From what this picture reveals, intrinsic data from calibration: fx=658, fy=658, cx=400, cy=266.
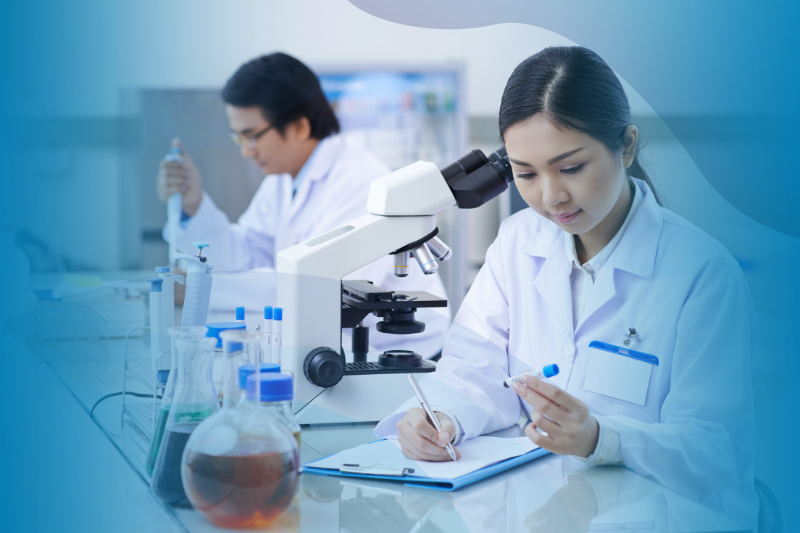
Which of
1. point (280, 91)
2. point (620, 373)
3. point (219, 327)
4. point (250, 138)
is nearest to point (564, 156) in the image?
point (620, 373)

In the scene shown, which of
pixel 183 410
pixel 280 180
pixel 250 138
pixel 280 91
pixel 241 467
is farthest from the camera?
pixel 280 180

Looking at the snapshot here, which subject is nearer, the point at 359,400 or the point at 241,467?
the point at 241,467

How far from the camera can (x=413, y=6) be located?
2.50 ft

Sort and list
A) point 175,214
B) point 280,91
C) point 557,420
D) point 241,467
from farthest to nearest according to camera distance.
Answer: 1. point 175,214
2. point 280,91
3. point 557,420
4. point 241,467

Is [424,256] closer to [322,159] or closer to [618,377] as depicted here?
[618,377]

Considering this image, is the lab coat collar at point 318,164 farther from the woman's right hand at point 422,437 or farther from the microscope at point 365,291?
the woman's right hand at point 422,437

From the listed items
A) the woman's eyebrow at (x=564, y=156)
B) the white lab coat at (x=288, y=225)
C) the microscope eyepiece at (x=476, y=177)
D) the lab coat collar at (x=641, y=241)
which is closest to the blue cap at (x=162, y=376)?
the microscope eyepiece at (x=476, y=177)

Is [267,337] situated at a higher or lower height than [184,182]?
lower

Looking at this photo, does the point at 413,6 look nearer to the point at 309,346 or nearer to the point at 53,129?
the point at 309,346

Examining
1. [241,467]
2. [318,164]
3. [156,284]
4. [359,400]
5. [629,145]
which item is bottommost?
[359,400]

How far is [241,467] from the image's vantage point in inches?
27.6

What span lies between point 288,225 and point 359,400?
155 cm

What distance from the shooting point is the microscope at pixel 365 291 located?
113 centimetres

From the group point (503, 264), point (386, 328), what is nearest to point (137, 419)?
point (386, 328)
